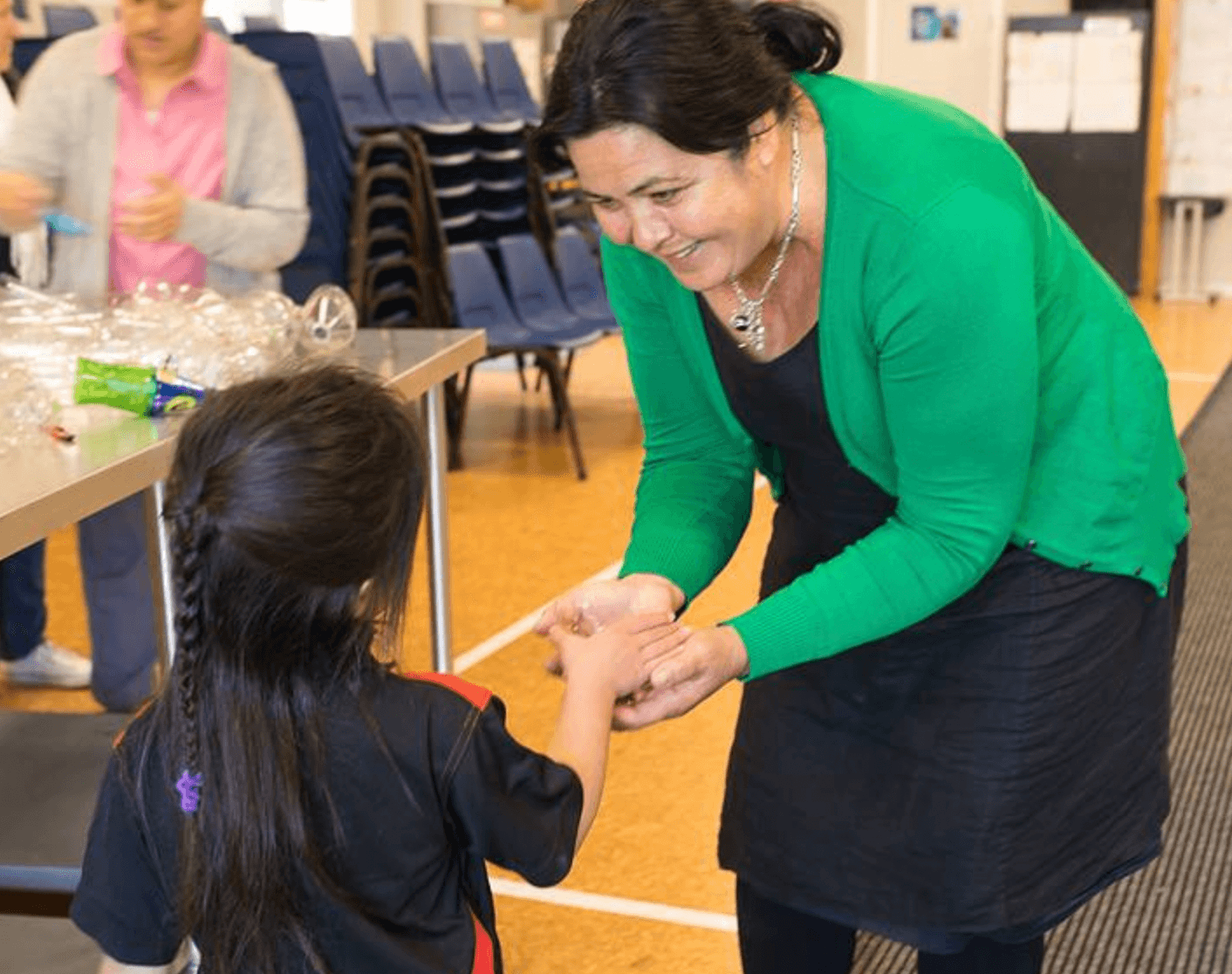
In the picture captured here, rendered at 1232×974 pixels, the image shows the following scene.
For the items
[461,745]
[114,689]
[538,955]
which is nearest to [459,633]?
[114,689]

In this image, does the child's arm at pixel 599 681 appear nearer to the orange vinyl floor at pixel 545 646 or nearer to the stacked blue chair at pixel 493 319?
the orange vinyl floor at pixel 545 646

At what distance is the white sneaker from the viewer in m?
3.49

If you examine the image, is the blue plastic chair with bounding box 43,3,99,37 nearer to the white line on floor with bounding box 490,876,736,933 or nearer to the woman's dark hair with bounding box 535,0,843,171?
the white line on floor with bounding box 490,876,736,933

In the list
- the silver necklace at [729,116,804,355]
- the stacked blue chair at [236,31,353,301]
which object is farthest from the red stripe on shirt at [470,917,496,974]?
the stacked blue chair at [236,31,353,301]

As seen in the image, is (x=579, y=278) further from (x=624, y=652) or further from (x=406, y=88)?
(x=624, y=652)

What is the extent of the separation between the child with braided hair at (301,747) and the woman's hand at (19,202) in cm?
149

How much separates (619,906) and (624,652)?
1251 mm

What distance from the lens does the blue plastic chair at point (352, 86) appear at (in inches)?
227

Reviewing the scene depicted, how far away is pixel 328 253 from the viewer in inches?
202

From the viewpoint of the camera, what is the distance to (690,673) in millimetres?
1396

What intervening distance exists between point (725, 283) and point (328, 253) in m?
3.83

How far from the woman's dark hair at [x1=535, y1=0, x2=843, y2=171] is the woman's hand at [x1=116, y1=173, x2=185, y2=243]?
141cm

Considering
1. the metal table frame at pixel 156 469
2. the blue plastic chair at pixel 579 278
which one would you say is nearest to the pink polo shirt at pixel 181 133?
the metal table frame at pixel 156 469

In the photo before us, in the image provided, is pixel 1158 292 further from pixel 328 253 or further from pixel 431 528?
pixel 431 528
